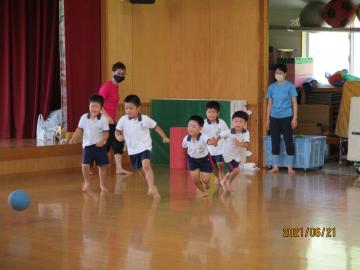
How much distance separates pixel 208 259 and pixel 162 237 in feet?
2.58

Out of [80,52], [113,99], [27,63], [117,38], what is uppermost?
[117,38]

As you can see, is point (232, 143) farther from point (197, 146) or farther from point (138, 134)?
point (138, 134)

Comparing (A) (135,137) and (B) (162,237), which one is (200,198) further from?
(B) (162,237)

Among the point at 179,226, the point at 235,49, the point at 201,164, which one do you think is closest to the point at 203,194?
the point at 201,164

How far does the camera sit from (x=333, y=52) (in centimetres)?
1480

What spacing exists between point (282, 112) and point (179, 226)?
12.8ft

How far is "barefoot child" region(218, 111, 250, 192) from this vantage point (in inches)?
313

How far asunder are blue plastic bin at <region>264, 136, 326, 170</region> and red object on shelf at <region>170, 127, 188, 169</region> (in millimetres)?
1188

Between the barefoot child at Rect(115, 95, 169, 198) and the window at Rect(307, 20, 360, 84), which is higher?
the window at Rect(307, 20, 360, 84)

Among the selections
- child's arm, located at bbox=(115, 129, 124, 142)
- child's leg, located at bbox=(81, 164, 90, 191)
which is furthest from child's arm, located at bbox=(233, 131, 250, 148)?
child's leg, located at bbox=(81, 164, 90, 191)

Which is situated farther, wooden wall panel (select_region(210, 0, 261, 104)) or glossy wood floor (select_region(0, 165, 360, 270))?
wooden wall panel (select_region(210, 0, 261, 104))

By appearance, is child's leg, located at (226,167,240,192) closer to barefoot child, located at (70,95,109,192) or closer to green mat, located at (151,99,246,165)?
barefoot child, located at (70,95,109,192)

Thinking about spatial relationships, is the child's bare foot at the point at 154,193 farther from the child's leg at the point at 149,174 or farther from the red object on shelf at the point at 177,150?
the red object on shelf at the point at 177,150

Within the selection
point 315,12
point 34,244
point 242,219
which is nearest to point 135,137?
point 242,219
